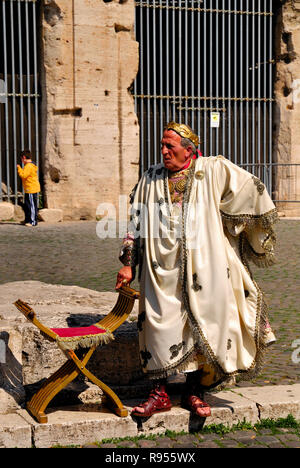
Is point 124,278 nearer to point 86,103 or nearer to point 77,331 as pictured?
point 77,331

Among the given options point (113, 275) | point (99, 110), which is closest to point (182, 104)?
point (99, 110)

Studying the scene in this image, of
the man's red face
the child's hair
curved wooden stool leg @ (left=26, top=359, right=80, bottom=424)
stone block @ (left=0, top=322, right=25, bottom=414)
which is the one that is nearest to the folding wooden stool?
curved wooden stool leg @ (left=26, top=359, right=80, bottom=424)

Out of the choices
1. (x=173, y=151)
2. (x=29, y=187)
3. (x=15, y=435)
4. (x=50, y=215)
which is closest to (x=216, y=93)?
(x=50, y=215)

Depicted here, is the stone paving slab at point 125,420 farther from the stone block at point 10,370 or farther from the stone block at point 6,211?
the stone block at point 6,211

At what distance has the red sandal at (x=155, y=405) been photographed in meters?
3.97

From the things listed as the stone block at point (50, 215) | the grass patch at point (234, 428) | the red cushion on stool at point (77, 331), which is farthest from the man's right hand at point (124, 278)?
the stone block at point (50, 215)

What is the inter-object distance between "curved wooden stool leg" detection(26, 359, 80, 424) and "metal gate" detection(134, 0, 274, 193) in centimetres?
1048

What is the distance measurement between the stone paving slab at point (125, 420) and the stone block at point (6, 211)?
29.6 feet

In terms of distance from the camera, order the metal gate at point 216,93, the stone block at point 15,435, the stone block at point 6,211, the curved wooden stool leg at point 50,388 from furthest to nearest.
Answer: the metal gate at point 216,93
the stone block at point 6,211
the curved wooden stool leg at point 50,388
the stone block at point 15,435

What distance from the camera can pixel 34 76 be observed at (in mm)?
13695

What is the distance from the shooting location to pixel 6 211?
1298 centimetres

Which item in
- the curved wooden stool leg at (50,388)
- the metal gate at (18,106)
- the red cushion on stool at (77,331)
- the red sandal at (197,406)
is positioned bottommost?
the red sandal at (197,406)

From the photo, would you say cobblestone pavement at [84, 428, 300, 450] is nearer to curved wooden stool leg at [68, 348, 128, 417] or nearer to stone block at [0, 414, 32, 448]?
curved wooden stool leg at [68, 348, 128, 417]

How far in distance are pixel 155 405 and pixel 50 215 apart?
31.2ft
